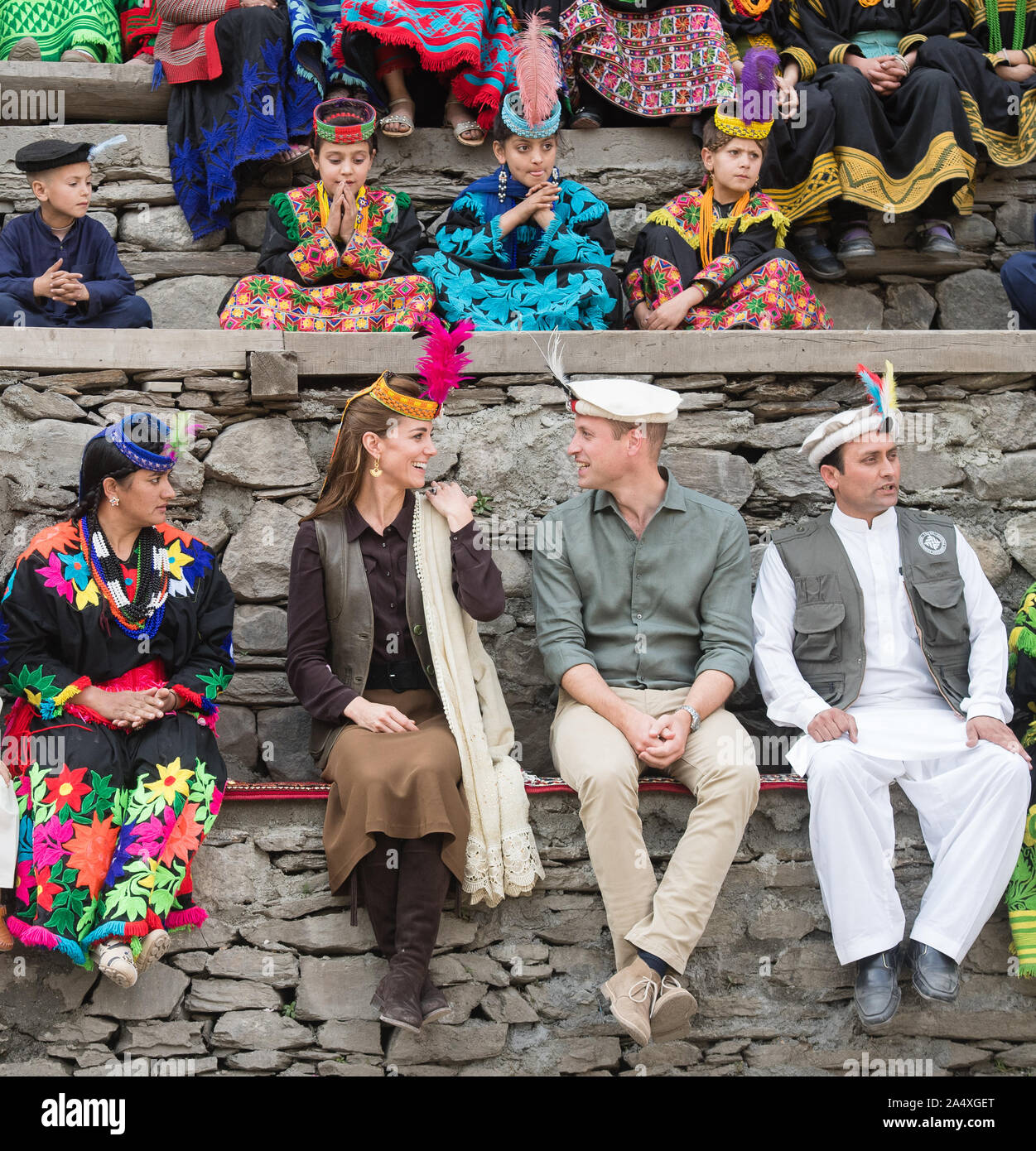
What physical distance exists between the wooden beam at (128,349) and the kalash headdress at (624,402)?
1073 mm

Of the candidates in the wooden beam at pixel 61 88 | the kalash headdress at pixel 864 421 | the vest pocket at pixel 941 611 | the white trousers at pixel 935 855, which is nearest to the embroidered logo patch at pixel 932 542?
the vest pocket at pixel 941 611

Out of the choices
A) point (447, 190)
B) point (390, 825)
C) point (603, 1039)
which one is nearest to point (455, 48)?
point (447, 190)

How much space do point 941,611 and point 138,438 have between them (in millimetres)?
2452

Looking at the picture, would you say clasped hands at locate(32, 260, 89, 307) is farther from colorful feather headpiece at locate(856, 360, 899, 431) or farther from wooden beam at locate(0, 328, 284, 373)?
colorful feather headpiece at locate(856, 360, 899, 431)

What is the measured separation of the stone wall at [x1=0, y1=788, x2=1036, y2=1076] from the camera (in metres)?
3.87

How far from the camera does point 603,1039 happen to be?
3986mm

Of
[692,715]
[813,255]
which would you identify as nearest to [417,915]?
[692,715]

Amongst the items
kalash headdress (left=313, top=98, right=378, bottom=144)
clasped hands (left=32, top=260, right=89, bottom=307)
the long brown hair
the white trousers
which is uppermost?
kalash headdress (left=313, top=98, right=378, bottom=144)

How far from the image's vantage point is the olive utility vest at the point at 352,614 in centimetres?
417

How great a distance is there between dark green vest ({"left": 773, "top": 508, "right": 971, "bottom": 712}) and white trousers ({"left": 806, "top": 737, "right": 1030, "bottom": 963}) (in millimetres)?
311

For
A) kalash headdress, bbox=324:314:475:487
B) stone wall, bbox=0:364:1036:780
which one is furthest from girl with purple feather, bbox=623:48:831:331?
kalash headdress, bbox=324:314:475:487

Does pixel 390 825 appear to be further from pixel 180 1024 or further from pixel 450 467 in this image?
pixel 450 467

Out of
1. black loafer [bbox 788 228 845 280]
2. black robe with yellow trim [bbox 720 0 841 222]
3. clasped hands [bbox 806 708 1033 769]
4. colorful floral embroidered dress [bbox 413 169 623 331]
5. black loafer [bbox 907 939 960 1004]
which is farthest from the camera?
black loafer [bbox 788 228 845 280]

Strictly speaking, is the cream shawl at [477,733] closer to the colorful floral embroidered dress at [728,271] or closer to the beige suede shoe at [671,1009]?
the beige suede shoe at [671,1009]
